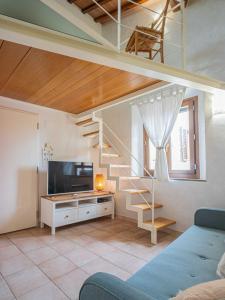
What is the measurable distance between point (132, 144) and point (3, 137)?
7.96ft

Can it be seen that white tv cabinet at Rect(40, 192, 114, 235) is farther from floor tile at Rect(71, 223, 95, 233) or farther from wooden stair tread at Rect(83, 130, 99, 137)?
wooden stair tread at Rect(83, 130, 99, 137)

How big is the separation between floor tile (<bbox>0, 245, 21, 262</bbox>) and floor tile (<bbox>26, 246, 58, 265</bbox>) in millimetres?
187

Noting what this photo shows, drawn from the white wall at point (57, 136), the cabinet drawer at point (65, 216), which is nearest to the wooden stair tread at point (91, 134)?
the white wall at point (57, 136)

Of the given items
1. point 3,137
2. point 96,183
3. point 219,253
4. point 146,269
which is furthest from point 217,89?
point 3,137

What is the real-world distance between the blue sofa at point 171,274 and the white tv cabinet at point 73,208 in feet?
7.04

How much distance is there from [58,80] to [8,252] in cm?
246

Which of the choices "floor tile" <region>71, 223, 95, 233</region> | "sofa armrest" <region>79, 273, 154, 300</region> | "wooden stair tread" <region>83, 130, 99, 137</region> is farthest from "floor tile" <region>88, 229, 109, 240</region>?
"sofa armrest" <region>79, 273, 154, 300</region>

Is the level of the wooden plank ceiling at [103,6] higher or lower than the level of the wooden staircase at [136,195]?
higher

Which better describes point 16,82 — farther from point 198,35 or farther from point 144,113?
point 198,35

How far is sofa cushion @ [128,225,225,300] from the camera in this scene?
1.29 meters

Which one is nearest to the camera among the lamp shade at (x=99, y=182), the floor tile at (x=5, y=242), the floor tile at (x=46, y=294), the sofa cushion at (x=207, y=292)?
the sofa cushion at (x=207, y=292)

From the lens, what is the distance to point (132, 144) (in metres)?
4.32

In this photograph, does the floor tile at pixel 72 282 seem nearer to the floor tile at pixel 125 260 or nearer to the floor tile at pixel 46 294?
the floor tile at pixel 46 294

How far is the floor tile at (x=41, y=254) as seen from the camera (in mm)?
2581
